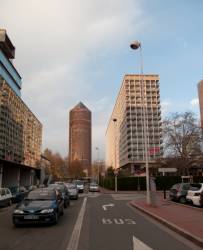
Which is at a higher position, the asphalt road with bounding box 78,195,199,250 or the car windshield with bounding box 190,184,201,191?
the car windshield with bounding box 190,184,201,191

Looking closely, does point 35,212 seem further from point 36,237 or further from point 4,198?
point 4,198

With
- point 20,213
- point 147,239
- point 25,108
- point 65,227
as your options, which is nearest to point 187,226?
point 147,239

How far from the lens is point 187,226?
1252 cm

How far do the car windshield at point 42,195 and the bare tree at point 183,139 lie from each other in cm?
4192

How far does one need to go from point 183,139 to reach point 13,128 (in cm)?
4598

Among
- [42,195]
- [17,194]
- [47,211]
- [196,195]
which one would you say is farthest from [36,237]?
[17,194]

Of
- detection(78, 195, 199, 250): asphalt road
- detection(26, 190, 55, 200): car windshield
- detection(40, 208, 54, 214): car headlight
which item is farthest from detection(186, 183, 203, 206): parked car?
detection(40, 208, 54, 214): car headlight

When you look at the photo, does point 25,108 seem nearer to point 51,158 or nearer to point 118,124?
point 51,158

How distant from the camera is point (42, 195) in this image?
602 inches

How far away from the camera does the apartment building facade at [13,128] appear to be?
73.4 metres

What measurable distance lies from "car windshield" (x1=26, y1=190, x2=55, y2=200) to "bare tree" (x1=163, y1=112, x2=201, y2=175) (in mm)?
41916

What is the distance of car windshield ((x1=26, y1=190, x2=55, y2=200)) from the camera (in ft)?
49.2

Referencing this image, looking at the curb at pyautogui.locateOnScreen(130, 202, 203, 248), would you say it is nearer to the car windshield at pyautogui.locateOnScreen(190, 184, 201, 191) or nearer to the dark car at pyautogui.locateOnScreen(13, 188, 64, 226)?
the dark car at pyautogui.locateOnScreen(13, 188, 64, 226)

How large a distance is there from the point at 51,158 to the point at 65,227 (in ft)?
421
